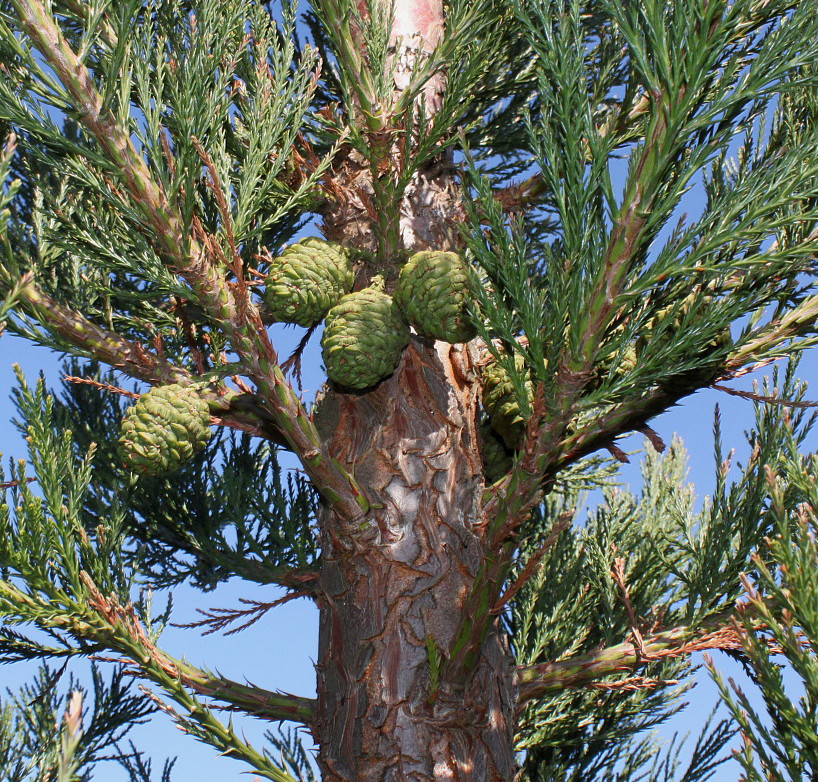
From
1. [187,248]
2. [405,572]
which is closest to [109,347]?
[187,248]

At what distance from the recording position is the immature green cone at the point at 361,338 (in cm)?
277

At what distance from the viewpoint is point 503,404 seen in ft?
10.8

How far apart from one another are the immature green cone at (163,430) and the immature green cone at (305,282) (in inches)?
18.3

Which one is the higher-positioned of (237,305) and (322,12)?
(322,12)

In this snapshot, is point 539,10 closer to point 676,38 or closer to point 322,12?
point 676,38

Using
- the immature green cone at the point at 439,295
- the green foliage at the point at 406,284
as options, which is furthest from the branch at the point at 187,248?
the immature green cone at the point at 439,295

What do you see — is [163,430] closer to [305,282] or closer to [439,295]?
[305,282]

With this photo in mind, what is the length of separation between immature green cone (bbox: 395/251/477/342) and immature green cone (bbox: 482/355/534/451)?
48 centimetres

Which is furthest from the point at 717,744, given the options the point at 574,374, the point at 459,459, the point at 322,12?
the point at 322,12

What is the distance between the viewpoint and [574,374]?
2.32 meters

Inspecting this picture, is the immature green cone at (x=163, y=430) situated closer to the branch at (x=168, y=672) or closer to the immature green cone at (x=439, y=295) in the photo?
the branch at (x=168, y=672)

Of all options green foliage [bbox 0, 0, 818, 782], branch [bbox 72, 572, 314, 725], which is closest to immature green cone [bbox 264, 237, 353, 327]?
green foliage [bbox 0, 0, 818, 782]

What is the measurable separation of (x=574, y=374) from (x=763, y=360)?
100 centimetres

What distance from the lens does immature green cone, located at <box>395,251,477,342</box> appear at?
276 centimetres
